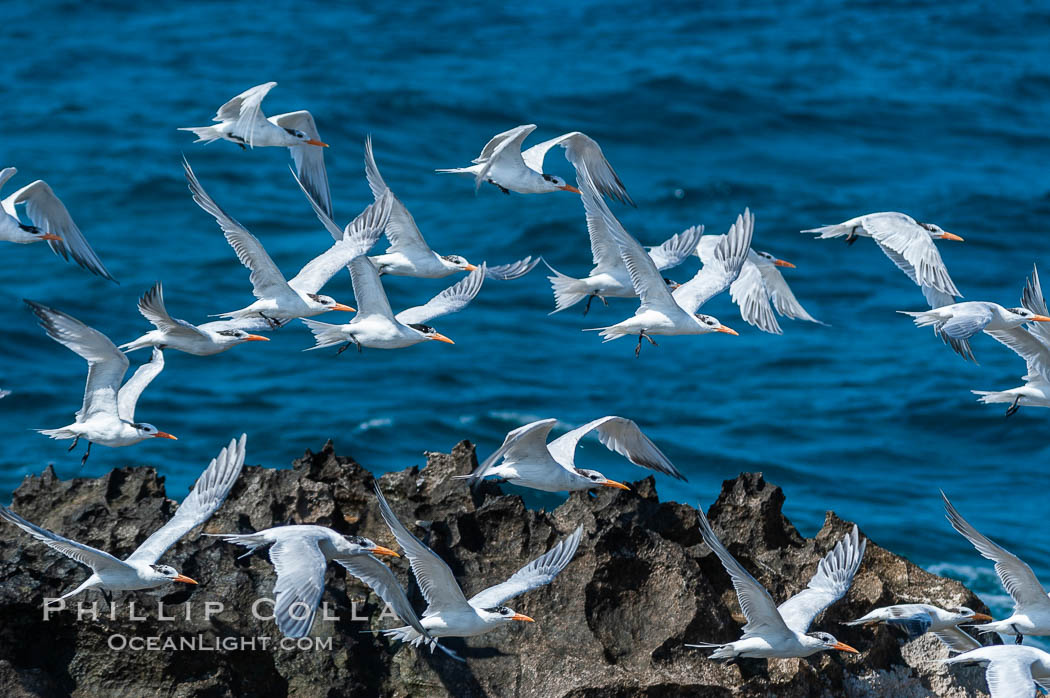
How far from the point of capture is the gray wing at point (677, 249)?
49.7ft

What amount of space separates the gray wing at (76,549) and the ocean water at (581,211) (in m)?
10.5

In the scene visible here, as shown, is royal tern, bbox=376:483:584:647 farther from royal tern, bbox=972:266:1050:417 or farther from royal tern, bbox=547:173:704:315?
royal tern, bbox=972:266:1050:417

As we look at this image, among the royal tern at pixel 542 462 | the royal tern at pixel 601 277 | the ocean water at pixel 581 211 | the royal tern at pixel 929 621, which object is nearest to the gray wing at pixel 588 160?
the royal tern at pixel 601 277

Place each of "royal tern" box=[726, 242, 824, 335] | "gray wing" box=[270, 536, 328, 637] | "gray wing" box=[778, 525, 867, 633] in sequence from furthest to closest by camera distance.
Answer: "royal tern" box=[726, 242, 824, 335], "gray wing" box=[778, 525, 867, 633], "gray wing" box=[270, 536, 328, 637]

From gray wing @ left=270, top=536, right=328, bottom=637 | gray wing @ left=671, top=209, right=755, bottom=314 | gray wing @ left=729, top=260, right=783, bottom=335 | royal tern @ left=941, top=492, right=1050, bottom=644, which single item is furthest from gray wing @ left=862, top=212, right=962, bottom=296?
gray wing @ left=270, top=536, right=328, bottom=637

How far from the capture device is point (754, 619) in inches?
392

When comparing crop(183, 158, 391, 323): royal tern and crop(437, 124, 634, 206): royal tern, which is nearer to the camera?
crop(183, 158, 391, 323): royal tern

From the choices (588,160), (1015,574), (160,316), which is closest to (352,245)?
(160,316)

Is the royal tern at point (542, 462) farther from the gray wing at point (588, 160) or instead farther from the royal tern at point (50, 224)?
the royal tern at point (50, 224)

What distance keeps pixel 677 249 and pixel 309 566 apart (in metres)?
6.78

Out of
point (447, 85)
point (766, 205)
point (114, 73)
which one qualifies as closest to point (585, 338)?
point (766, 205)

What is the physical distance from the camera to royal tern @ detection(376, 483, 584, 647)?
991 centimetres

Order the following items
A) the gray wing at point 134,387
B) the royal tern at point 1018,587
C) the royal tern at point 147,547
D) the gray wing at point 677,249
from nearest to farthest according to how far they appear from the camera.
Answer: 1. the royal tern at point 147,547
2. the royal tern at point 1018,587
3. the gray wing at point 134,387
4. the gray wing at point 677,249

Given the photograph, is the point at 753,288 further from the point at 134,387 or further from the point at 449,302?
the point at 134,387
